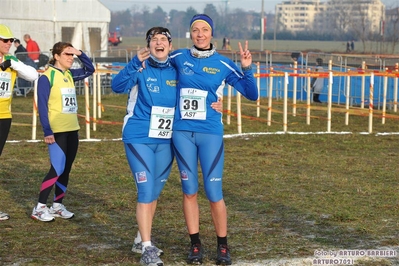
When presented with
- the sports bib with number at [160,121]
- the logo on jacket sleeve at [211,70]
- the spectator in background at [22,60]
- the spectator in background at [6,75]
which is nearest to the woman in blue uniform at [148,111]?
the sports bib with number at [160,121]

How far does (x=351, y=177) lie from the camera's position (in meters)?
11.1

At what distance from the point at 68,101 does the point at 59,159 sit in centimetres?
59

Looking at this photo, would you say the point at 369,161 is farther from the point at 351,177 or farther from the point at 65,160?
the point at 65,160

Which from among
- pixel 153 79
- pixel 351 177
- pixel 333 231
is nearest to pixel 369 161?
pixel 351 177

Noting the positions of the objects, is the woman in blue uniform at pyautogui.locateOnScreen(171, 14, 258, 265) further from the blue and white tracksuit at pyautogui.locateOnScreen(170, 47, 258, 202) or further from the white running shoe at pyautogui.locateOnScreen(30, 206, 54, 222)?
the white running shoe at pyautogui.locateOnScreen(30, 206, 54, 222)

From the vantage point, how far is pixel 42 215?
8.28m

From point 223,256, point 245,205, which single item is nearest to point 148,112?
point 223,256

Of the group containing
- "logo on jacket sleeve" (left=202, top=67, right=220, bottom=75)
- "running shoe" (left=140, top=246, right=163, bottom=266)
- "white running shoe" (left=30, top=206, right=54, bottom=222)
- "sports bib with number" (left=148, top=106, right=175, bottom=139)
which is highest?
"logo on jacket sleeve" (left=202, top=67, right=220, bottom=75)

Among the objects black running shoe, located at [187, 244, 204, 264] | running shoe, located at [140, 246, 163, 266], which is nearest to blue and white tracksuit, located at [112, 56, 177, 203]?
running shoe, located at [140, 246, 163, 266]

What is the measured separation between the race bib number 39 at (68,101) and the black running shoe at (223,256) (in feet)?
8.34

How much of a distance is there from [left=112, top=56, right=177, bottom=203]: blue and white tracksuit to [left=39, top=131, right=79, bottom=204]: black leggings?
172 centimetres

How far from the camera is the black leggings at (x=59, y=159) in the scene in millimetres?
8273

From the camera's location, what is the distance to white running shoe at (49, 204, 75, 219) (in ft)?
27.7

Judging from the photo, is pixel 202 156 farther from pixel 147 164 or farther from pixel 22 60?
pixel 22 60
